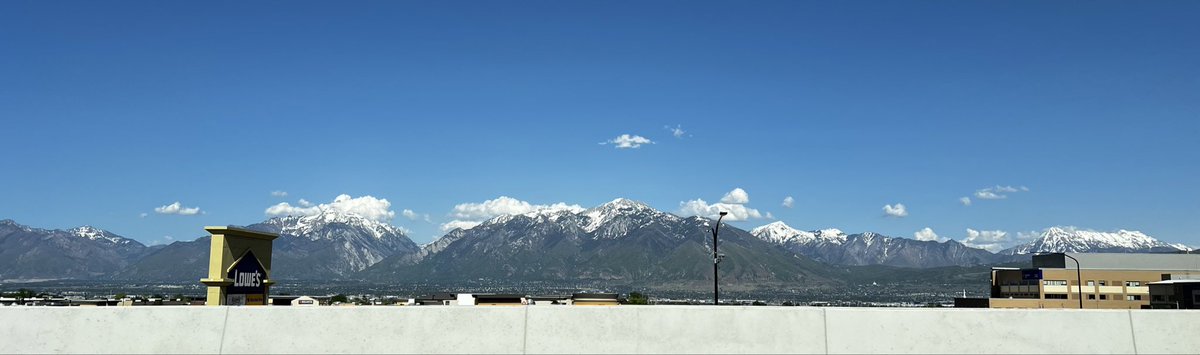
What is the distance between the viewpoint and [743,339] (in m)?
13.1

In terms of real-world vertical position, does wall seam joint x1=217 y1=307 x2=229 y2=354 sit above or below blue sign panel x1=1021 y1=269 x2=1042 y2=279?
below

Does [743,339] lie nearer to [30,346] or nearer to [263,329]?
[263,329]

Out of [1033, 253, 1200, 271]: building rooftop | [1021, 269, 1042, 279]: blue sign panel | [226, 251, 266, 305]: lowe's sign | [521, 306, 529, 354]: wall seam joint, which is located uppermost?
[1033, 253, 1200, 271]: building rooftop

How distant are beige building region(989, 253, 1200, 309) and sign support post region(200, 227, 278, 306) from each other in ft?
432

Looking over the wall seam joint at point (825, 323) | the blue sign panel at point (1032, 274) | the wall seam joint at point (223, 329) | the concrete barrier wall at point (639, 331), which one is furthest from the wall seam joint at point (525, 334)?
the blue sign panel at point (1032, 274)

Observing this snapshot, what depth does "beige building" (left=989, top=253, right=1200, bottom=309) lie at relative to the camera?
146 metres

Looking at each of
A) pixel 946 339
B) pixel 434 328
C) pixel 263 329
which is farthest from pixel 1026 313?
pixel 263 329

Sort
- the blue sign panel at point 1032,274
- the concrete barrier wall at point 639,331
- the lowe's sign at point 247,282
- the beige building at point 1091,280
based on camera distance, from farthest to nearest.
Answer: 1. the beige building at point 1091,280
2. the blue sign panel at point 1032,274
3. the lowe's sign at point 247,282
4. the concrete barrier wall at point 639,331

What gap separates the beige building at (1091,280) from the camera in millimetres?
145750

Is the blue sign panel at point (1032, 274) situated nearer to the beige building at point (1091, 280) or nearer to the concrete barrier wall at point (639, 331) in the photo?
the beige building at point (1091, 280)

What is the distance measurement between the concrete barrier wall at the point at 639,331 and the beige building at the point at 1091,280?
445 feet

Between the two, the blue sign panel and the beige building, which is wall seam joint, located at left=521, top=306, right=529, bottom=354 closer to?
the beige building

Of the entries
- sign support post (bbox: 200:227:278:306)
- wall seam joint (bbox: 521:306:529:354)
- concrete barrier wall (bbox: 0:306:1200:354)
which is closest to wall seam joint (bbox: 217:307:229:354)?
concrete barrier wall (bbox: 0:306:1200:354)

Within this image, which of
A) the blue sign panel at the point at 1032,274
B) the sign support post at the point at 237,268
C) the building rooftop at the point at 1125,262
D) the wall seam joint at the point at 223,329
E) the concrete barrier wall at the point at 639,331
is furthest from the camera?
the building rooftop at the point at 1125,262
